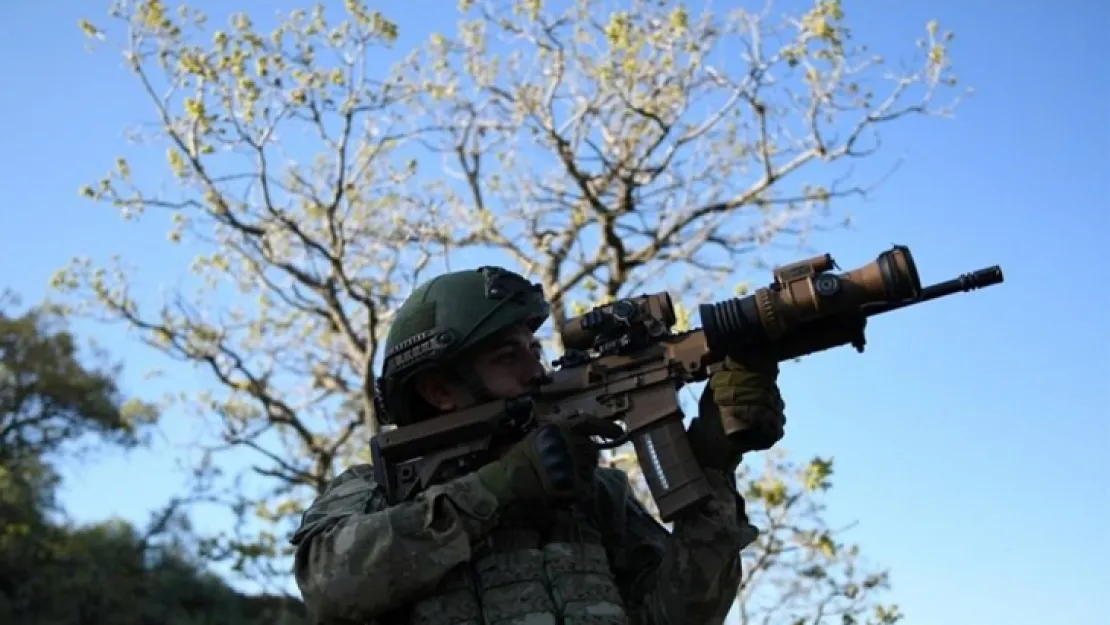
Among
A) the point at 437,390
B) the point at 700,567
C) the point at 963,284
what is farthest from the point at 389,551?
the point at 963,284

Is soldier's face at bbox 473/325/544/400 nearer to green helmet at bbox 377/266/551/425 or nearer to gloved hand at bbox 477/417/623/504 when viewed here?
green helmet at bbox 377/266/551/425

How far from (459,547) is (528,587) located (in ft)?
0.80

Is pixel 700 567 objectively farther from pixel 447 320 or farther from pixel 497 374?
pixel 447 320

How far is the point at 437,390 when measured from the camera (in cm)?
381

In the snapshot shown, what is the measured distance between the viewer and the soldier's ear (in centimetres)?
378

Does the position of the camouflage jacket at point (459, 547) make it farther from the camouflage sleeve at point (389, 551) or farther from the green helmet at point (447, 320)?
the green helmet at point (447, 320)

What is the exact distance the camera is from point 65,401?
63.4 ft

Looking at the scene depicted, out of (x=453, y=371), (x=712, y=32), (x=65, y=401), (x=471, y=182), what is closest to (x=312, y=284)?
(x=471, y=182)

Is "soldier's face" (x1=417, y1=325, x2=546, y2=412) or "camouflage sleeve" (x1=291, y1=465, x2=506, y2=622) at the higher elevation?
"soldier's face" (x1=417, y1=325, x2=546, y2=412)

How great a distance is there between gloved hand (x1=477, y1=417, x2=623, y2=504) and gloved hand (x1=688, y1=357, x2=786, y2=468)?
0.35 meters

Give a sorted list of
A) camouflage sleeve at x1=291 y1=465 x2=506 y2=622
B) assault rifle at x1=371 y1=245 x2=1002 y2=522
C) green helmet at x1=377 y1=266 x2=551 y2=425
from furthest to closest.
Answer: green helmet at x1=377 y1=266 x2=551 y2=425 < assault rifle at x1=371 y1=245 x2=1002 y2=522 < camouflage sleeve at x1=291 y1=465 x2=506 y2=622

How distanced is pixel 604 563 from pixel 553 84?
11602mm

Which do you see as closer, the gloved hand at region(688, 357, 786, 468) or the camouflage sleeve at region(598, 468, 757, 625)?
the gloved hand at region(688, 357, 786, 468)

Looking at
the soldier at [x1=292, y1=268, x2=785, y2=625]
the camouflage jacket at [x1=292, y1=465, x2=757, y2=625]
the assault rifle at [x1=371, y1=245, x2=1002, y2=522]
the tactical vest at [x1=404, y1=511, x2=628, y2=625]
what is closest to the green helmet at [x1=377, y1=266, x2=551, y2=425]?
the soldier at [x1=292, y1=268, x2=785, y2=625]
